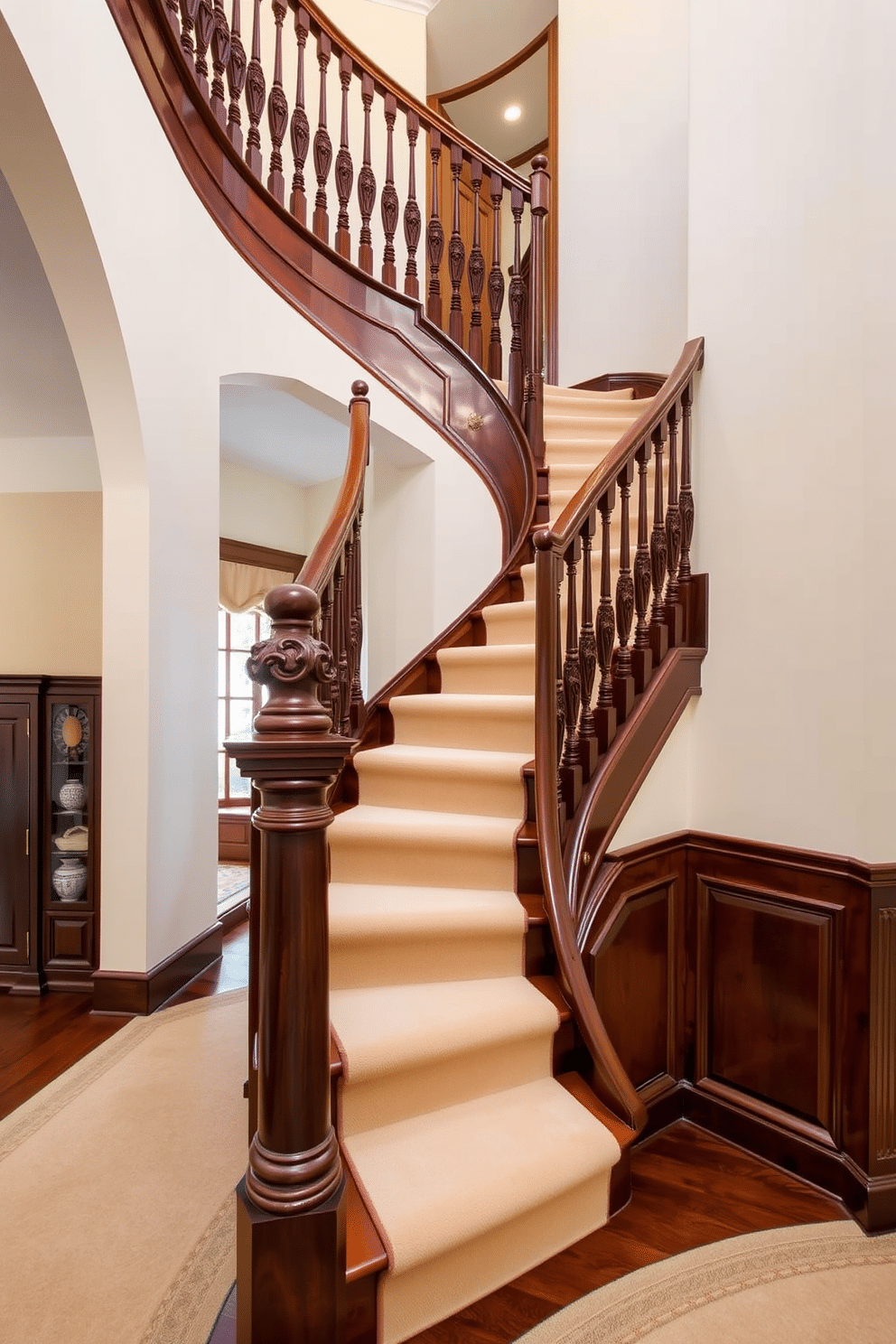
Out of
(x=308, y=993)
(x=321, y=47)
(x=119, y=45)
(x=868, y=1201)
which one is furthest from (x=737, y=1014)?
(x=321, y=47)

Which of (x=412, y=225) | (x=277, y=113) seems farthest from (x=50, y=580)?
(x=412, y=225)

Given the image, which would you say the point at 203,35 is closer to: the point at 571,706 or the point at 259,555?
the point at 571,706

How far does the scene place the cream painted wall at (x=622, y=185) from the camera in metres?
4.48

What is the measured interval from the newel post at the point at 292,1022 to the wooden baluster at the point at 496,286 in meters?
3.10

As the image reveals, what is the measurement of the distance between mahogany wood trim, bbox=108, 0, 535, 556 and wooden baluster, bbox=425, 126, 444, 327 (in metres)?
0.11

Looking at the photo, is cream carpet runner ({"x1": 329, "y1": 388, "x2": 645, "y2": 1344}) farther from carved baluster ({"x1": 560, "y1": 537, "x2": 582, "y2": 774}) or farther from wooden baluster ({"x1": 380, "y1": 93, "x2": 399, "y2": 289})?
wooden baluster ({"x1": 380, "y1": 93, "x2": 399, "y2": 289})

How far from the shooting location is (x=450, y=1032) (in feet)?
5.96

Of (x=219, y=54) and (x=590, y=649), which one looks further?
(x=219, y=54)

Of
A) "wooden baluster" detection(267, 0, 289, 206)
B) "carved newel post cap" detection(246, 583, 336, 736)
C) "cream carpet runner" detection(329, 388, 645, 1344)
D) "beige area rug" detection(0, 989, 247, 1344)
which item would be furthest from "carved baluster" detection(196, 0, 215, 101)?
"beige area rug" detection(0, 989, 247, 1344)

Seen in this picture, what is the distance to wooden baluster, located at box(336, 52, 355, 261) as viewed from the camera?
3.55 meters

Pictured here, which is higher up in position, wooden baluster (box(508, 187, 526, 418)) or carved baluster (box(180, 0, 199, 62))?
carved baluster (box(180, 0, 199, 62))

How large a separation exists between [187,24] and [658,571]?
288 cm

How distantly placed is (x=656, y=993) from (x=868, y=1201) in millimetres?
679

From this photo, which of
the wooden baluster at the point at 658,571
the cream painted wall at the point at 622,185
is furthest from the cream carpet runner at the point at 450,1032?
the cream painted wall at the point at 622,185
